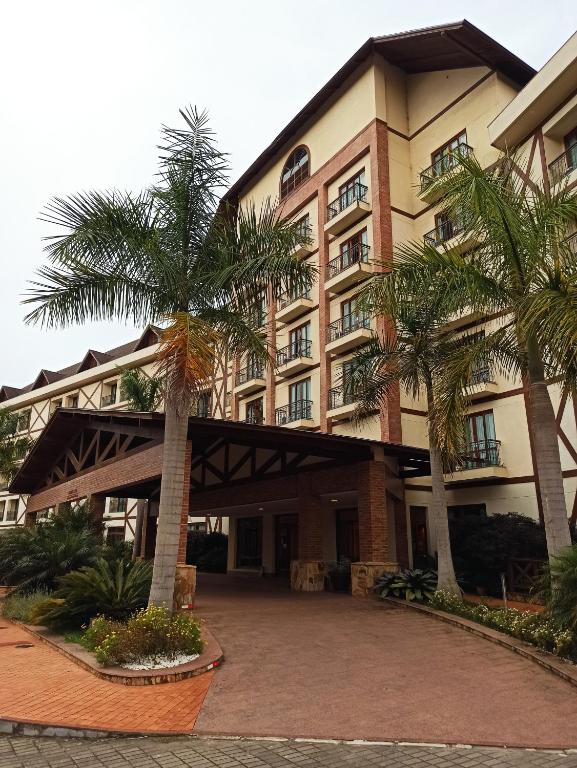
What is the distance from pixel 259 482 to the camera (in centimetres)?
2267

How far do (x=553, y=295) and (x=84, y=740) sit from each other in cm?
872

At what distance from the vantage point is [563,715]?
6738 mm

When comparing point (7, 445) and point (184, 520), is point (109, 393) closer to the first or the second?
point (7, 445)

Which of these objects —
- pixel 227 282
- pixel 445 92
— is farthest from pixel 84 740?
pixel 445 92

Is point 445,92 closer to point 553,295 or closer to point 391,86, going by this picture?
point 391,86

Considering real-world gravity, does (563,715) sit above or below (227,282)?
below

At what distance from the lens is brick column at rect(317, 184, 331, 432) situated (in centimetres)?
2679

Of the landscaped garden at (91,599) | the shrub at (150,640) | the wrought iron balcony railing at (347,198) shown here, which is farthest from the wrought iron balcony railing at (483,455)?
the shrub at (150,640)

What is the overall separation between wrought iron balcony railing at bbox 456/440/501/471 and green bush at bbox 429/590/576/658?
28.5 ft

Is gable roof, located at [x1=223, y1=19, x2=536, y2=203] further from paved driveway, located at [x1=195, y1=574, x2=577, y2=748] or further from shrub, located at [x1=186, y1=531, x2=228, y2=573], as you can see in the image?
shrub, located at [x1=186, y1=531, x2=228, y2=573]

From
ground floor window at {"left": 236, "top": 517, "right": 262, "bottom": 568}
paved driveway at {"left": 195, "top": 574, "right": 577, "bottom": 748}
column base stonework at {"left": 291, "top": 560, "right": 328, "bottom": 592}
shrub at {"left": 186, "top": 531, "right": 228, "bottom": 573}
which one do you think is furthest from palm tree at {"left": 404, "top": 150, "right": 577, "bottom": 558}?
shrub at {"left": 186, "top": 531, "right": 228, "bottom": 573}

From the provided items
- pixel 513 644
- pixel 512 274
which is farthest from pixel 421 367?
pixel 513 644

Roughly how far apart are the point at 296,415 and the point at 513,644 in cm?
1943

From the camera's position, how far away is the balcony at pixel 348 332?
24969 mm
